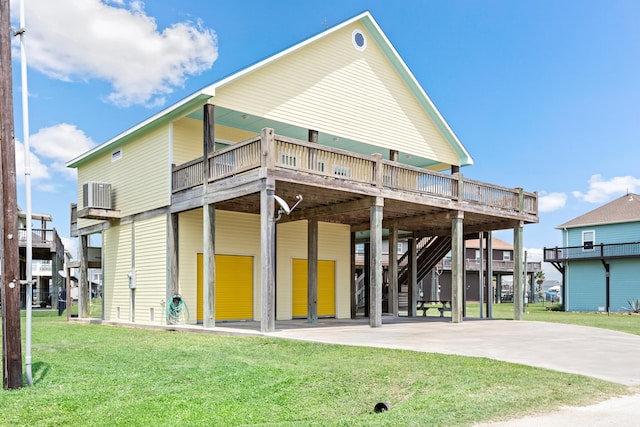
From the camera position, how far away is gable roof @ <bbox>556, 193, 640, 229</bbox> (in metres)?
37.0

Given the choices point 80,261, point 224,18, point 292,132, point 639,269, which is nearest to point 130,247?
point 80,261

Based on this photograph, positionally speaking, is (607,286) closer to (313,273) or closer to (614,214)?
(614,214)

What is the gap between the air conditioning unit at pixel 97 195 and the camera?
20312mm

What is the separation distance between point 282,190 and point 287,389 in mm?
7531

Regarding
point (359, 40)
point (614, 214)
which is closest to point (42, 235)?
point (359, 40)

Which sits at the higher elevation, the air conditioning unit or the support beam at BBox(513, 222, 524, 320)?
the air conditioning unit

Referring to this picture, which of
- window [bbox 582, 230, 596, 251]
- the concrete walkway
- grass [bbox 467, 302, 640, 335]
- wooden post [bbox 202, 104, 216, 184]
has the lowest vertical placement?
grass [bbox 467, 302, 640, 335]

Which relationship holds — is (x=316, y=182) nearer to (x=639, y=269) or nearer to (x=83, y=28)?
(x=83, y=28)

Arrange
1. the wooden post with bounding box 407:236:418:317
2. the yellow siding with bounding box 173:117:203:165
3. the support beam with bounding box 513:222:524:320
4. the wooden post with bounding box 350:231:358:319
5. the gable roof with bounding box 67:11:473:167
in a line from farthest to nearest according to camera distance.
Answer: the wooden post with bounding box 407:236:418:317, the wooden post with bounding box 350:231:358:319, the support beam with bounding box 513:222:524:320, the yellow siding with bounding box 173:117:203:165, the gable roof with bounding box 67:11:473:167

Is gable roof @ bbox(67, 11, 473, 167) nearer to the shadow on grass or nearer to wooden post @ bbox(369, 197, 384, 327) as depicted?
wooden post @ bbox(369, 197, 384, 327)

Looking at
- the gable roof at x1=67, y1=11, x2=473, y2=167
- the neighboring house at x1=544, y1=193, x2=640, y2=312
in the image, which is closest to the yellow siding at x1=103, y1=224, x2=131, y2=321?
the gable roof at x1=67, y1=11, x2=473, y2=167

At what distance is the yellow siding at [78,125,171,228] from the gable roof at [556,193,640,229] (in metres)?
31.0

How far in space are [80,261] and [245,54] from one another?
10.7 m

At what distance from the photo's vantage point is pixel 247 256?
1900 cm
